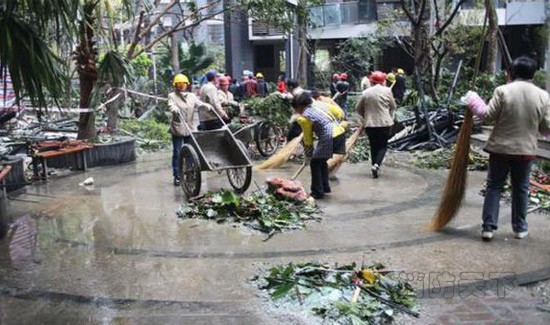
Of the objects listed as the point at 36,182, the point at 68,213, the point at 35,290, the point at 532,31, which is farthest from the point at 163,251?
the point at 532,31

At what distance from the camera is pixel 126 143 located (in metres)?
11.0

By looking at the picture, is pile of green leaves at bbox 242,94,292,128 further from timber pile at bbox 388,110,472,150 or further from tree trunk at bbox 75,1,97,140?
tree trunk at bbox 75,1,97,140

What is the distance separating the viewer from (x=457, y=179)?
18.9ft

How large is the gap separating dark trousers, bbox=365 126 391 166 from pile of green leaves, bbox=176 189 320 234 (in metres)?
2.37

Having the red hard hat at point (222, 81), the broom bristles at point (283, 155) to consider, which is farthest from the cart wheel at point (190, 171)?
the red hard hat at point (222, 81)

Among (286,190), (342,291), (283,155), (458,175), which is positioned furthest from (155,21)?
(342,291)

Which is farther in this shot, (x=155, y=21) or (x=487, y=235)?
(x=155, y=21)

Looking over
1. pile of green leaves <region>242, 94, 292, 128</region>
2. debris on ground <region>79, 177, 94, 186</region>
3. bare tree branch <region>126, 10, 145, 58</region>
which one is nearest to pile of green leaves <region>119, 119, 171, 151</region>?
bare tree branch <region>126, 10, 145, 58</region>

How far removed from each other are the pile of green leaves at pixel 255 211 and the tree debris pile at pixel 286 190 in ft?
0.19

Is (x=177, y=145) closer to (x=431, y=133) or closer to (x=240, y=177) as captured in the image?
(x=240, y=177)

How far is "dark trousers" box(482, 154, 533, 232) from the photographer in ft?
18.0

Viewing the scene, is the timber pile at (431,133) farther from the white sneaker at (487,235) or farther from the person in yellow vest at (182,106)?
the white sneaker at (487,235)

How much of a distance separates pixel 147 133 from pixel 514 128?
10.3 metres

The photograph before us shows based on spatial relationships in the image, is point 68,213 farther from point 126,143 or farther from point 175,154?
point 126,143
